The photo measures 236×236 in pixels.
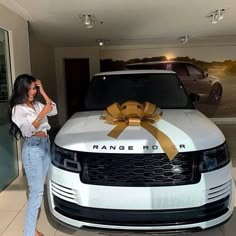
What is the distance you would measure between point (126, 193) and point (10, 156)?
287 centimetres

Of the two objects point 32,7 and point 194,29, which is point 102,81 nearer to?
point 32,7

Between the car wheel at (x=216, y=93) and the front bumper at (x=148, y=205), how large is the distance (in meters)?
8.55

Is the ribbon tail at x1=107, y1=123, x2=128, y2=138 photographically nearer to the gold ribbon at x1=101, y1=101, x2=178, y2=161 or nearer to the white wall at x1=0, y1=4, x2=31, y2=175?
the gold ribbon at x1=101, y1=101, x2=178, y2=161

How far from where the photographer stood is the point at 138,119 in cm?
278

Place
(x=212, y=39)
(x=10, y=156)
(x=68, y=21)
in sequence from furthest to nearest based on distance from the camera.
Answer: (x=212, y=39) < (x=68, y=21) < (x=10, y=156)

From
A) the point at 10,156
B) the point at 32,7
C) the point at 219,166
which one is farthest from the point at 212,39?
the point at 219,166

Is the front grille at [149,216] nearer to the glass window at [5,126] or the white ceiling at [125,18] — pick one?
the glass window at [5,126]

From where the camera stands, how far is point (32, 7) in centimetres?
485

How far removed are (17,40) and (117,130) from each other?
3079mm

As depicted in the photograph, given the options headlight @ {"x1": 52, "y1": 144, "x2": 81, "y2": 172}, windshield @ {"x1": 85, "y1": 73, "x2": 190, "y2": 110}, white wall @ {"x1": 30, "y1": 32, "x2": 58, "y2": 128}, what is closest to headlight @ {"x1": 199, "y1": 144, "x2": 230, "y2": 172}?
headlight @ {"x1": 52, "y1": 144, "x2": 81, "y2": 172}

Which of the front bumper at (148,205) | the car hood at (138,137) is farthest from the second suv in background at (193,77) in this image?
the front bumper at (148,205)

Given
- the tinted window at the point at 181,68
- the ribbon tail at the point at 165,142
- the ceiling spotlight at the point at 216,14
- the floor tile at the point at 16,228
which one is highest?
the ceiling spotlight at the point at 216,14

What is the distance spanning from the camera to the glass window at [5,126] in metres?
4.36

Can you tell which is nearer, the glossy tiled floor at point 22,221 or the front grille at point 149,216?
the front grille at point 149,216
